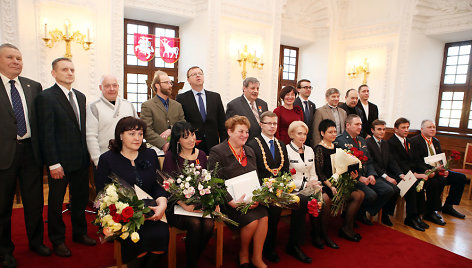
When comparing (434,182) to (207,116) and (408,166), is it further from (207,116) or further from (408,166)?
(207,116)

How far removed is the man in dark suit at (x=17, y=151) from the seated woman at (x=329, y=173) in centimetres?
299

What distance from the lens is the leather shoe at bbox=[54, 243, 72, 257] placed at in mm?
2959

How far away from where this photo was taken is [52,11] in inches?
216

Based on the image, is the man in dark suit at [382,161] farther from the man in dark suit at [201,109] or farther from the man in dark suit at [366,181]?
the man in dark suit at [201,109]

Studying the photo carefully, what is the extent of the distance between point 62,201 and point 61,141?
23.6 inches

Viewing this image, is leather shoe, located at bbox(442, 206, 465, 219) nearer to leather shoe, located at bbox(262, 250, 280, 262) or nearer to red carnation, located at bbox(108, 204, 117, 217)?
leather shoe, located at bbox(262, 250, 280, 262)

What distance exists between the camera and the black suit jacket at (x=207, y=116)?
3934 millimetres

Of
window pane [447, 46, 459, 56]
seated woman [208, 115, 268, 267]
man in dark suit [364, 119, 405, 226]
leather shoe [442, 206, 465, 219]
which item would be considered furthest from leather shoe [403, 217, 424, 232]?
window pane [447, 46, 459, 56]

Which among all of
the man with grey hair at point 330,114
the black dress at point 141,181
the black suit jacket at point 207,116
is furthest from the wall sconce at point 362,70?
the black dress at point 141,181

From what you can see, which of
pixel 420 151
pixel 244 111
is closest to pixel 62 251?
pixel 244 111

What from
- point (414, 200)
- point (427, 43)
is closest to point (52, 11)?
point (414, 200)

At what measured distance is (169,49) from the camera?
7.62m

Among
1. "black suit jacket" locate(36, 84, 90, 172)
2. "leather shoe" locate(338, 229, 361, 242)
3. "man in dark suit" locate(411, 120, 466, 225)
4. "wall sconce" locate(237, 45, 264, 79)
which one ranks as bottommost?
"leather shoe" locate(338, 229, 361, 242)

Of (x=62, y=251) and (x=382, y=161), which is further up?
(x=382, y=161)
